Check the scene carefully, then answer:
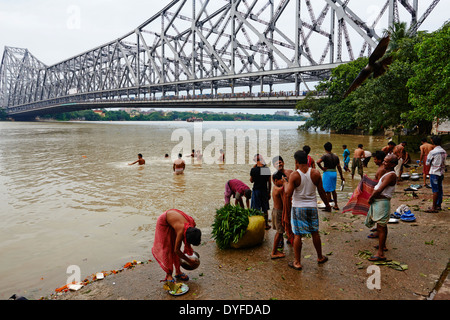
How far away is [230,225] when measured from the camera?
4.68 m

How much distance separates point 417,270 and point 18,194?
1001 centimetres

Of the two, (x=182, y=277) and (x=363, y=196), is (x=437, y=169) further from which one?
(x=182, y=277)

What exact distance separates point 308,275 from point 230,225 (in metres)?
1.44

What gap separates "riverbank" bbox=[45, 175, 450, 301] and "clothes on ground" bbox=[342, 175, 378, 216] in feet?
1.74

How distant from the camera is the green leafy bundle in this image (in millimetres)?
4598

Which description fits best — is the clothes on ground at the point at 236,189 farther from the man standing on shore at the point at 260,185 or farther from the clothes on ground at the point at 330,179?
the clothes on ground at the point at 330,179

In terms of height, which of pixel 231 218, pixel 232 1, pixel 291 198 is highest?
pixel 232 1

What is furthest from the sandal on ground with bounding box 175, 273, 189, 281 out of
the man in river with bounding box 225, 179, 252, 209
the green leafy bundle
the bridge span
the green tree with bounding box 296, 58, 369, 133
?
the bridge span

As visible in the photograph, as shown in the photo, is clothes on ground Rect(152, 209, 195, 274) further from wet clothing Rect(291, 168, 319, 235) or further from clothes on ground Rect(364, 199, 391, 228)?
clothes on ground Rect(364, 199, 391, 228)

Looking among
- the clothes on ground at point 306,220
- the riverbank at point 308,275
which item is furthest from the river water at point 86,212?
the clothes on ground at point 306,220

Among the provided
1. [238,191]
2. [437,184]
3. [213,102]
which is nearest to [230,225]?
[238,191]
